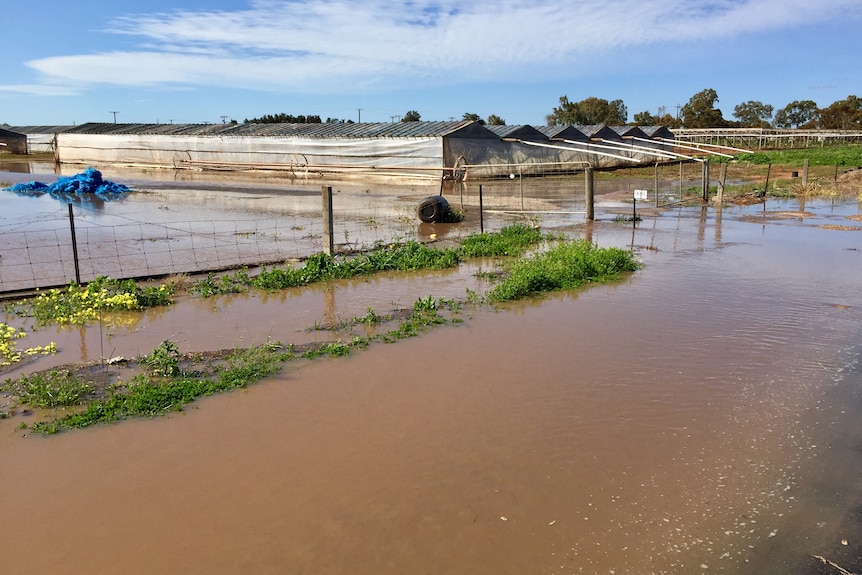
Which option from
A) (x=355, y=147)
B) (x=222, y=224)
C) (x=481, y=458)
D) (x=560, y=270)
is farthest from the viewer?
(x=355, y=147)

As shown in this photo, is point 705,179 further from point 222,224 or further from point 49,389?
point 49,389

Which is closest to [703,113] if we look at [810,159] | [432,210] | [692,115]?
[692,115]

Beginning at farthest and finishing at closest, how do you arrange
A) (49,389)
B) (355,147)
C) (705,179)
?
(355,147), (705,179), (49,389)

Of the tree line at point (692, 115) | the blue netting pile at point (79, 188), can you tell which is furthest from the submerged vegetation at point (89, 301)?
the tree line at point (692, 115)

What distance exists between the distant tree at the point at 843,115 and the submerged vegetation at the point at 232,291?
75.5m

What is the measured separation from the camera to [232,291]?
35.7 feet

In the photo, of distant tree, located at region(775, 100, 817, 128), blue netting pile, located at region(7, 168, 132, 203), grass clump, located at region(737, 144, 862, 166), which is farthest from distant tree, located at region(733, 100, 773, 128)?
blue netting pile, located at region(7, 168, 132, 203)

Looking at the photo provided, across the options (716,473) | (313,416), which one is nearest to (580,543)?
(716,473)

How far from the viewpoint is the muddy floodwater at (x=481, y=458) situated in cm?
442

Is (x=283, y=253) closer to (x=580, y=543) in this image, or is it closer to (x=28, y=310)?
(x=28, y=310)

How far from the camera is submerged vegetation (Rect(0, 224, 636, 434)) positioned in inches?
259

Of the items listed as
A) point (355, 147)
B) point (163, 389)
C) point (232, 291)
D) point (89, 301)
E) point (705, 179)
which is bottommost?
point (163, 389)

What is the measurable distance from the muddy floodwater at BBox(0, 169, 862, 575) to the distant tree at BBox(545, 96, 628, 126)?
67.3m

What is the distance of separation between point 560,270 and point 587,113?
223 ft
